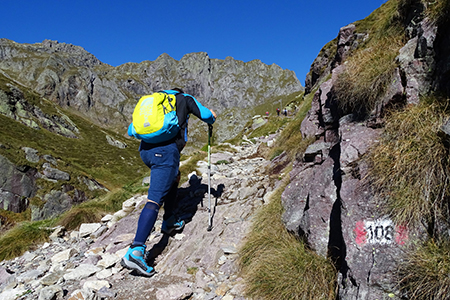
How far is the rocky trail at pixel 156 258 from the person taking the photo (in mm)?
3922

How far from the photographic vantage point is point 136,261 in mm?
4172

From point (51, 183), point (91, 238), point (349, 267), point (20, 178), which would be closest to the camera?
point (349, 267)

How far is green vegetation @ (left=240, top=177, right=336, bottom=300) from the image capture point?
329 centimetres

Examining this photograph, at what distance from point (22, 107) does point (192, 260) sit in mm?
90208

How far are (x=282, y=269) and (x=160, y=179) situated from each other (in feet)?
8.57

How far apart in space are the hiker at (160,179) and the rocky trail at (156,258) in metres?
0.35

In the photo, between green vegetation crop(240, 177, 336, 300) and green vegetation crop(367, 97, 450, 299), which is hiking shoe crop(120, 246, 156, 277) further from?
green vegetation crop(367, 97, 450, 299)

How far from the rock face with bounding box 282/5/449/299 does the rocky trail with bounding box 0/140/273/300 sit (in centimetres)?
143

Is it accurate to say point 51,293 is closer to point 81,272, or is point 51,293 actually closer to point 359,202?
point 81,272

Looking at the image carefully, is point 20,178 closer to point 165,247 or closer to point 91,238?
point 91,238

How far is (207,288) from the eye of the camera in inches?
159

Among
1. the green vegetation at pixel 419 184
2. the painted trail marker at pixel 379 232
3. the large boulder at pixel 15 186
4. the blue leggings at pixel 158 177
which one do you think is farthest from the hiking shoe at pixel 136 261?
the large boulder at pixel 15 186

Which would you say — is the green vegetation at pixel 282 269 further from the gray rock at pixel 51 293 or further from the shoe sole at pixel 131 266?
the gray rock at pixel 51 293

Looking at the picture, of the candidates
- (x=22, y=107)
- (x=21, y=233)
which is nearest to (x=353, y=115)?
(x=21, y=233)
